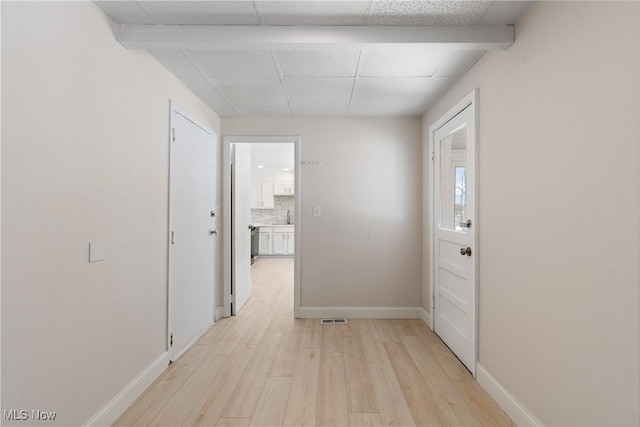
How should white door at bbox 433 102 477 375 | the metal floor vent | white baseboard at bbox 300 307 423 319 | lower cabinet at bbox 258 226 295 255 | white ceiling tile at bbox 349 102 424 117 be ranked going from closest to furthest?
white door at bbox 433 102 477 375, white ceiling tile at bbox 349 102 424 117, the metal floor vent, white baseboard at bbox 300 307 423 319, lower cabinet at bbox 258 226 295 255

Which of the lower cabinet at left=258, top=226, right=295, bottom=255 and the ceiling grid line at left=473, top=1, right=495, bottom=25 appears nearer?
the ceiling grid line at left=473, top=1, right=495, bottom=25

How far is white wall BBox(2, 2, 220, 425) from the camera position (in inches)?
47.3

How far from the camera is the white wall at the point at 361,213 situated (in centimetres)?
355

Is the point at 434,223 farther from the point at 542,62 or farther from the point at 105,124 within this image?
the point at 105,124

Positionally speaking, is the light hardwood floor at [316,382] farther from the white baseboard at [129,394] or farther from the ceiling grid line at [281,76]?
the ceiling grid line at [281,76]

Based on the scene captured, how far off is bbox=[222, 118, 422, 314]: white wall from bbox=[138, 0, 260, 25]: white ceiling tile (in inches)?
70.7

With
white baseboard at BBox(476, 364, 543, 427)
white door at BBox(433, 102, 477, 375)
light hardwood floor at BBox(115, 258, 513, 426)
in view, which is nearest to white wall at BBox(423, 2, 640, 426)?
white baseboard at BBox(476, 364, 543, 427)

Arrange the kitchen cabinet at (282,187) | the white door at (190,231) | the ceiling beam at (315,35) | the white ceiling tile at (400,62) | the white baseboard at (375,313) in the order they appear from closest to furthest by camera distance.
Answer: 1. the ceiling beam at (315,35)
2. the white ceiling tile at (400,62)
3. the white door at (190,231)
4. the white baseboard at (375,313)
5. the kitchen cabinet at (282,187)

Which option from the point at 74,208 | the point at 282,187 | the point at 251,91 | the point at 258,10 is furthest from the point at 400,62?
the point at 282,187

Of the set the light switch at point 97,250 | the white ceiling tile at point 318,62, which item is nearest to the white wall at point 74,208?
the light switch at point 97,250

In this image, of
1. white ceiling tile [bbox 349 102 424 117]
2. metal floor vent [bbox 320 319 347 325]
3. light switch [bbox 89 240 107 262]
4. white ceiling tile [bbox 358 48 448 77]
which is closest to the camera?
light switch [bbox 89 240 107 262]

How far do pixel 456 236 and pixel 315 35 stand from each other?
1.88m

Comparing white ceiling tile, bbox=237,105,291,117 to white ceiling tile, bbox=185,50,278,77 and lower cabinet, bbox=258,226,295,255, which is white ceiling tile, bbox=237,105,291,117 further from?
lower cabinet, bbox=258,226,295,255

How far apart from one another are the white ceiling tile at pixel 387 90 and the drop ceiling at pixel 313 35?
0.08 m
